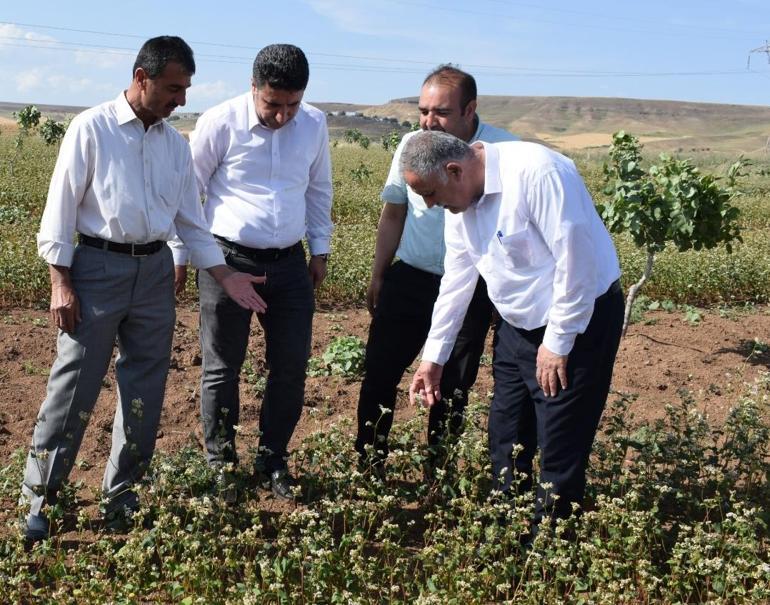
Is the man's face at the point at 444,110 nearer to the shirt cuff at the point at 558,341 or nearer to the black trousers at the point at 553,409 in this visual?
the black trousers at the point at 553,409

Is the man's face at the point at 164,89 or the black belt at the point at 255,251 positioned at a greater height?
A: the man's face at the point at 164,89

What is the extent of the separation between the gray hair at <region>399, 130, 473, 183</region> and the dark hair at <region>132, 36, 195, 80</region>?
Answer: 961 millimetres

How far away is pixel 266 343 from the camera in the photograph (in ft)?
13.1

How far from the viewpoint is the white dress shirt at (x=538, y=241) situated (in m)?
2.96

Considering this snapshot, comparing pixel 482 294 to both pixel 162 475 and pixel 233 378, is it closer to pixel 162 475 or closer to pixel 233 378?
pixel 233 378

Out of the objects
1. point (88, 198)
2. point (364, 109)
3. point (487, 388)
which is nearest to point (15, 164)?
point (487, 388)

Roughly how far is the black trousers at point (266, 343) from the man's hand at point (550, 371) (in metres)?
1.21

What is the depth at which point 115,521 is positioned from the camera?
3.62 metres

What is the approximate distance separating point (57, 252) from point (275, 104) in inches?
41.2

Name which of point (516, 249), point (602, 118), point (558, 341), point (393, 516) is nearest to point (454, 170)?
point (516, 249)

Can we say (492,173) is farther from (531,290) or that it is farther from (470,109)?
(470,109)

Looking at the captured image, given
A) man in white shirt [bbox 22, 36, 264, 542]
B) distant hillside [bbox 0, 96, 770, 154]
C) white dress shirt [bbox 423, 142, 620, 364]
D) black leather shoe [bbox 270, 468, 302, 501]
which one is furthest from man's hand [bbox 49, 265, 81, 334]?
distant hillside [bbox 0, 96, 770, 154]

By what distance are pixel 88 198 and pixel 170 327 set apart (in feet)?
1.99

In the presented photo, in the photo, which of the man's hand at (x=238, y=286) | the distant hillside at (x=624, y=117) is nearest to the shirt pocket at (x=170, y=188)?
the man's hand at (x=238, y=286)
